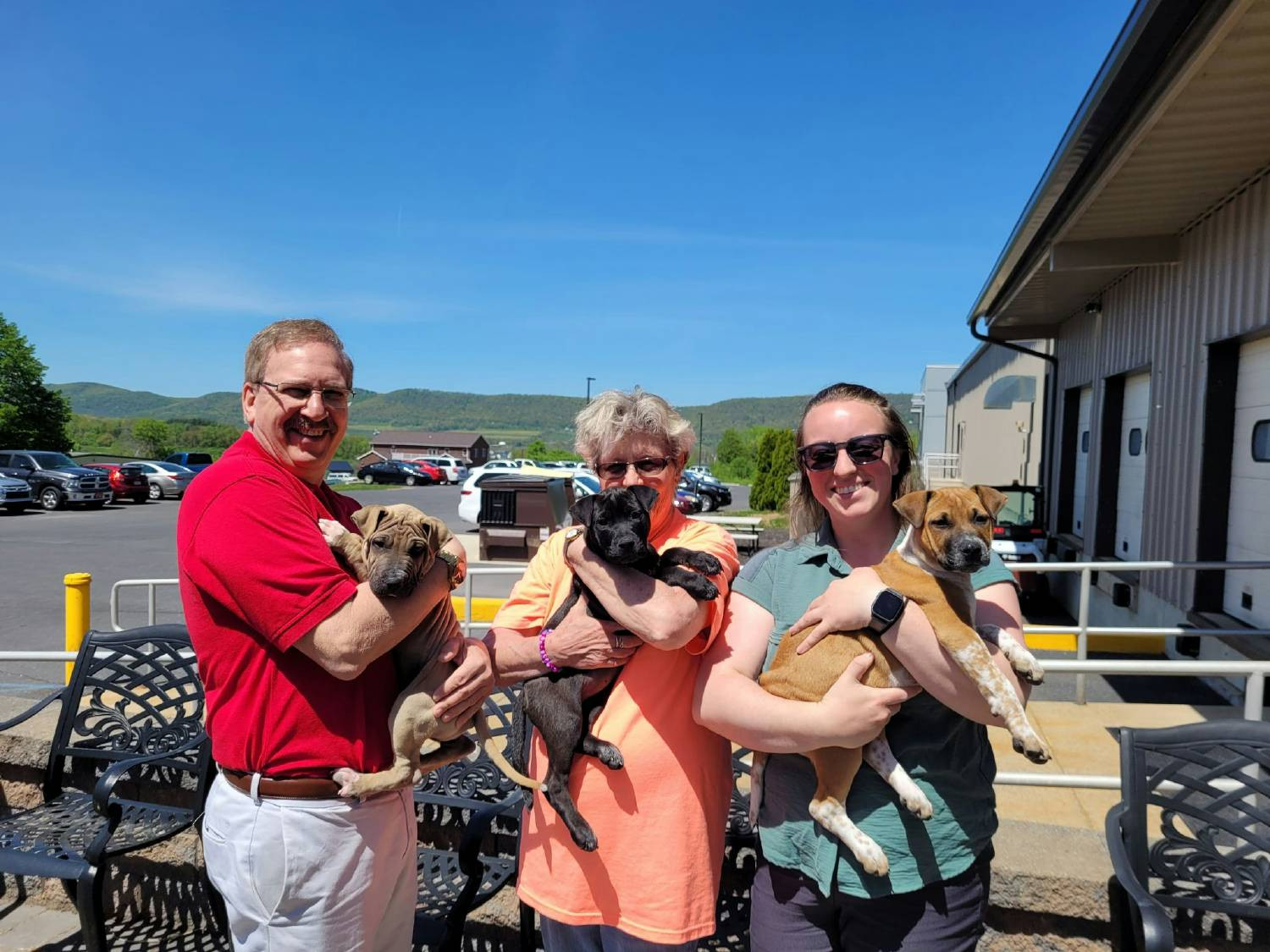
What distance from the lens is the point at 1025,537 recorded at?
10.4 m

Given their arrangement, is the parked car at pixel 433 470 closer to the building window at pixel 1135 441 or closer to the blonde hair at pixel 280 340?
the building window at pixel 1135 441

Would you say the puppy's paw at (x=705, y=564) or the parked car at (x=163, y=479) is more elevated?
the puppy's paw at (x=705, y=564)

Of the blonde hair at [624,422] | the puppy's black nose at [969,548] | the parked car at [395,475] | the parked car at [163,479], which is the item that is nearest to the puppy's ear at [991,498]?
the puppy's black nose at [969,548]

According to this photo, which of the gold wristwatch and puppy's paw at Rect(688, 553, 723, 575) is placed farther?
puppy's paw at Rect(688, 553, 723, 575)

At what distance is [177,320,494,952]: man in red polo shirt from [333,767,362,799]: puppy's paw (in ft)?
0.07

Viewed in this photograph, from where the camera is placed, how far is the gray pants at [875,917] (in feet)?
5.80

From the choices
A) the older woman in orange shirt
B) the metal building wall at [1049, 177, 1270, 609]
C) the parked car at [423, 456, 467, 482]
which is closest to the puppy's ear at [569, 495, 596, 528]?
the older woman in orange shirt

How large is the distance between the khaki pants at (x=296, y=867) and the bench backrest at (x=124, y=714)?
5.37 feet

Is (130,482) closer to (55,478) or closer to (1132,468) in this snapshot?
(55,478)

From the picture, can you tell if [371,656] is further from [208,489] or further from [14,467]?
[14,467]

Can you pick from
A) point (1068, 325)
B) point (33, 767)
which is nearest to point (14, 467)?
point (33, 767)

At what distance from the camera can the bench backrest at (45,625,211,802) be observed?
333 centimetres

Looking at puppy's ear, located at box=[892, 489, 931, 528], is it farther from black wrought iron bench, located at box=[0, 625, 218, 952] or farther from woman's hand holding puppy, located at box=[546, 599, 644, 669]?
black wrought iron bench, located at box=[0, 625, 218, 952]

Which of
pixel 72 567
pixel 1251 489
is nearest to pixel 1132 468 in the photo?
pixel 1251 489
